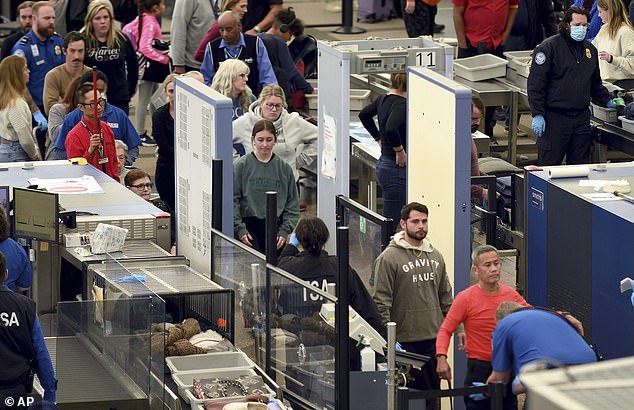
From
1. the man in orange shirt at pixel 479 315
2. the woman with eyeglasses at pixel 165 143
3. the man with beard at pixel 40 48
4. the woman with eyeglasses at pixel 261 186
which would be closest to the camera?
the man in orange shirt at pixel 479 315

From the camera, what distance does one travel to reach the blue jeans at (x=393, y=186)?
1088 cm

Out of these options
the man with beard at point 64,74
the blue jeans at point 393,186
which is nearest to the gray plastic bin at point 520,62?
the blue jeans at point 393,186

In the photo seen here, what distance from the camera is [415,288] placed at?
890 cm

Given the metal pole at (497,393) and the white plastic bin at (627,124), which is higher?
the white plastic bin at (627,124)

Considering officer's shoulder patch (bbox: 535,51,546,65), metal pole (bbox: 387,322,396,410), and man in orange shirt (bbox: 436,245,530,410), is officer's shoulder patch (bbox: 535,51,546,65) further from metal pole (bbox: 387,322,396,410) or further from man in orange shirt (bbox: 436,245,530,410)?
metal pole (bbox: 387,322,396,410)

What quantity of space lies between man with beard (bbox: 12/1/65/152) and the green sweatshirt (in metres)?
A: 4.46

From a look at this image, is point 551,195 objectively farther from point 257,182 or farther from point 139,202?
point 139,202

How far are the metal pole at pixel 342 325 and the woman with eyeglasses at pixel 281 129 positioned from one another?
3.80 metres

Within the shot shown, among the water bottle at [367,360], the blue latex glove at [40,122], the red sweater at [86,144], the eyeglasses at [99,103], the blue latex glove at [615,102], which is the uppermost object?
the eyeglasses at [99,103]

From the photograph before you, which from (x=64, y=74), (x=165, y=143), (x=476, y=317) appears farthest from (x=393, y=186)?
(x=64, y=74)

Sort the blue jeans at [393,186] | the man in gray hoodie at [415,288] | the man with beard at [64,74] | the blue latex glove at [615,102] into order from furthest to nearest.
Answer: the man with beard at [64,74]
the blue latex glove at [615,102]
the blue jeans at [393,186]
the man in gray hoodie at [415,288]

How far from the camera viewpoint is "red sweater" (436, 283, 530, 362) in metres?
8.43

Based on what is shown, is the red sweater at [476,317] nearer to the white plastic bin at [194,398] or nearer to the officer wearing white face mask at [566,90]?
the white plastic bin at [194,398]

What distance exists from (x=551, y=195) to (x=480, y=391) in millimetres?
2416
